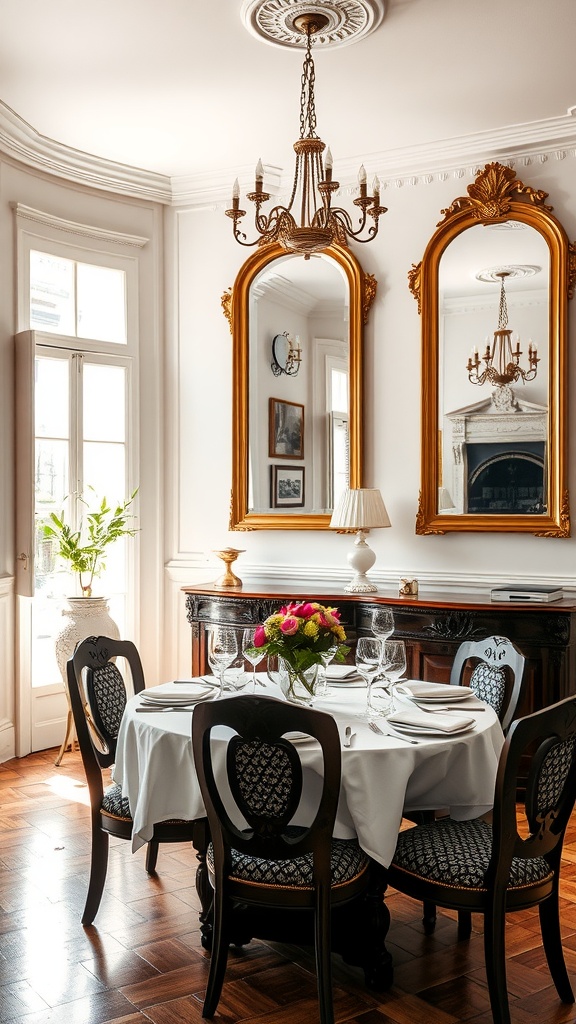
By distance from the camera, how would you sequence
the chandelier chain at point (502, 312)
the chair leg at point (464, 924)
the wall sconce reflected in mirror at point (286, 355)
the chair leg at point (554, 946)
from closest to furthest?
the chair leg at point (554, 946)
the chair leg at point (464, 924)
the chandelier chain at point (502, 312)
the wall sconce reflected in mirror at point (286, 355)

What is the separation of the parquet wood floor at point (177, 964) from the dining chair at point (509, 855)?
26 cm

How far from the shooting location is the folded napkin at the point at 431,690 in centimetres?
306

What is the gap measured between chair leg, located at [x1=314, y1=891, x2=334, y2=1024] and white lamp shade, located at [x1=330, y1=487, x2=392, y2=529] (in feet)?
8.72

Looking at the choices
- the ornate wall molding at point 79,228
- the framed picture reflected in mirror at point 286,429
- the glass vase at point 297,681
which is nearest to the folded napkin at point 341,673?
the glass vase at point 297,681

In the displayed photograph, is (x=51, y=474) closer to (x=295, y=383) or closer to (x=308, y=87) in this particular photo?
(x=295, y=383)

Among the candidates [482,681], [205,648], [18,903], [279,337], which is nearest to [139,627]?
[205,648]

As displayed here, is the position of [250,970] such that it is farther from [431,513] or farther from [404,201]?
[404,201]

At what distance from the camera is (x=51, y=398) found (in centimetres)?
532

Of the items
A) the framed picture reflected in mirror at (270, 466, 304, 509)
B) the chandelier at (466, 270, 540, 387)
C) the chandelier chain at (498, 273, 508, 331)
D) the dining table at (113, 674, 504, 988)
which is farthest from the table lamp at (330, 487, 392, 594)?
the dining table at (113, 674, 504, 988)

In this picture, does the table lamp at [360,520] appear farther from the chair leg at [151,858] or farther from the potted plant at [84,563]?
the chair leg at [151,858]

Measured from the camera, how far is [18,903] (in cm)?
328

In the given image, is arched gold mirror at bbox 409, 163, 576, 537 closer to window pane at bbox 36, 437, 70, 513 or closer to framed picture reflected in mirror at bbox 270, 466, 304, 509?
framed picture reflected in mirror at bbox 270, 466, 304, 509

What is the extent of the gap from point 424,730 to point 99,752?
1196 millimetres

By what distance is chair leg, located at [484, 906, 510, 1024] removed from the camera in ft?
7.77
